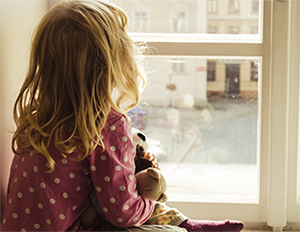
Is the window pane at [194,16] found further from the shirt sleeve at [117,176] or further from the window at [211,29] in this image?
the shirt sleeve at [117,176]

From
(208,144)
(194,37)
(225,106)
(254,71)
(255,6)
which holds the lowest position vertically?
(208,144)

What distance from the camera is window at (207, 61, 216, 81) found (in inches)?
50.3

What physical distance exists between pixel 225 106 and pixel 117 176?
61 centimetres

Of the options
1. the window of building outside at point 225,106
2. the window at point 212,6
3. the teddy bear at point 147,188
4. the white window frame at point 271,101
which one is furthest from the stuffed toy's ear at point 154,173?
the window at point 212,6

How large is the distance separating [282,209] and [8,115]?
932 mm

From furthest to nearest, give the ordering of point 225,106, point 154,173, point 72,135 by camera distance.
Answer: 1. point 225,106
2. point 154,173
3. point 72,135

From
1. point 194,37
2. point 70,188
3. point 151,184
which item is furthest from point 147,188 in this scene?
point 194,37

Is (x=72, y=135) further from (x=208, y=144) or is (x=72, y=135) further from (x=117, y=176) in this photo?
(x=208, y=144)

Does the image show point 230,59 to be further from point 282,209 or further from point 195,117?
point 282,209

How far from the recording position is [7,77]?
3.17 feet

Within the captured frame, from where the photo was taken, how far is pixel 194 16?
4.17 ft

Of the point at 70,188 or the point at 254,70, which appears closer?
the point at 70,188

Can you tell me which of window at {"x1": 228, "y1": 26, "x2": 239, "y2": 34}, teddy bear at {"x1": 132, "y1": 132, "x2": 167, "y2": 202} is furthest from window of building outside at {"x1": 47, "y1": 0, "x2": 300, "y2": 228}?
teddy bear at {"x1": 132, "y1": 132, "x2": 167, "y2": 202}

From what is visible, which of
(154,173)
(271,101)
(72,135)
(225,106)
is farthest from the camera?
(225,106)
